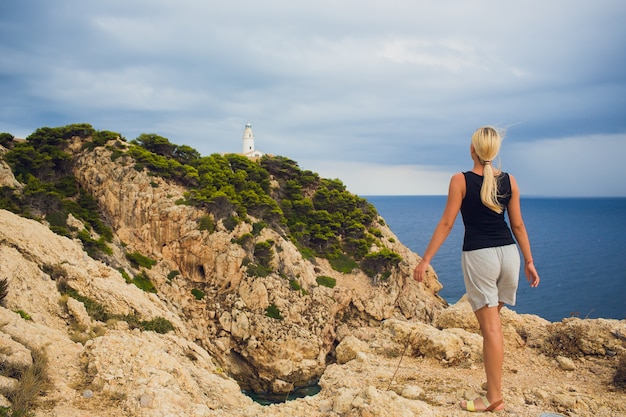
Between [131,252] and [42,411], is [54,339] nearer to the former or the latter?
[42,411]

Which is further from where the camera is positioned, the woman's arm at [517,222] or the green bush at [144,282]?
the green bush at [144,282]

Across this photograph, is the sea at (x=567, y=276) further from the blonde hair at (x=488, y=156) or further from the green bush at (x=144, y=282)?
the green bush at (x=144, y=282)

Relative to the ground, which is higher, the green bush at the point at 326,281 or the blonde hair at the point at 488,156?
the blonde hair at the point at 488,156

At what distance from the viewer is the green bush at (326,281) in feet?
110

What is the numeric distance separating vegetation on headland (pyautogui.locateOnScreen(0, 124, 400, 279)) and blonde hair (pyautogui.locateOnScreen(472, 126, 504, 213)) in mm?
25394

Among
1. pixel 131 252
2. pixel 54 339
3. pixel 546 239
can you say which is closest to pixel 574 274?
pixel 546 239

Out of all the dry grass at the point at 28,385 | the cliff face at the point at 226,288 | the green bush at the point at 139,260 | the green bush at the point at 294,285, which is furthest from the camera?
the green bush at the point at 294,285

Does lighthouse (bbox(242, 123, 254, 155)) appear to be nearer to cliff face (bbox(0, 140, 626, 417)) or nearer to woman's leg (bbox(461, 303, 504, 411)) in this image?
cliff face (bbox(0, 140, 626, 417))

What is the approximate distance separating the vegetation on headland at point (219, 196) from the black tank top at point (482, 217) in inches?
994

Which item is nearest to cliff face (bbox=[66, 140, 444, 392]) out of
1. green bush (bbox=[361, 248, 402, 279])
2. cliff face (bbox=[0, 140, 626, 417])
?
green bush (bbox=[361, 248, 402, 279])

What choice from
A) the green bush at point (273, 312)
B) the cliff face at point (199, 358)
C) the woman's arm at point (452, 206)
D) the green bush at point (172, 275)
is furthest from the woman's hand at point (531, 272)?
the green bush at point (172, 275)

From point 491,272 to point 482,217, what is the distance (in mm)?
573

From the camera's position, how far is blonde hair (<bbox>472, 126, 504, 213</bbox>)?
151 inches

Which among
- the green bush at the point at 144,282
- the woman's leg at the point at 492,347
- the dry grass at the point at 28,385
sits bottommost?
the green bush at the point at 144,282
